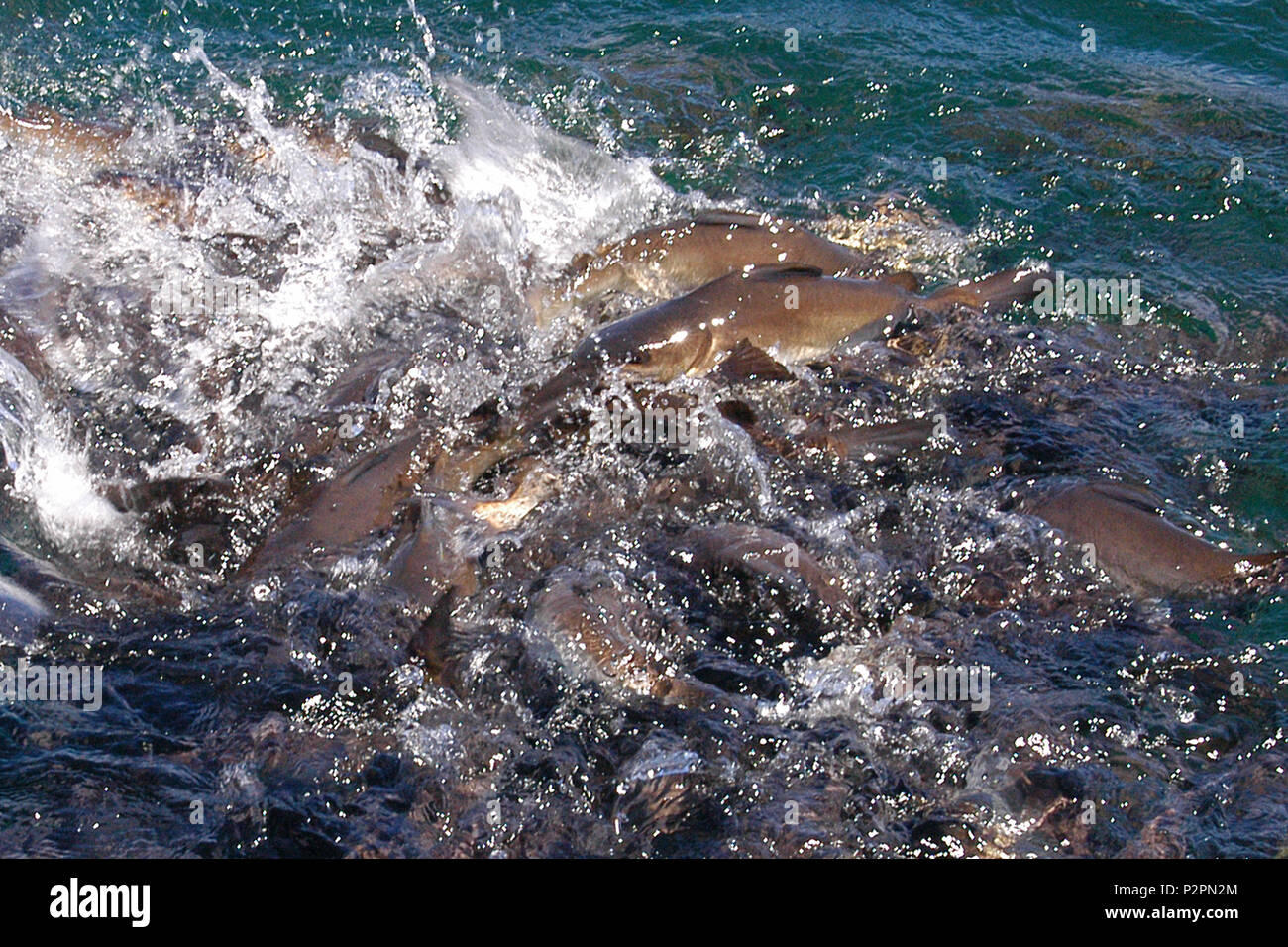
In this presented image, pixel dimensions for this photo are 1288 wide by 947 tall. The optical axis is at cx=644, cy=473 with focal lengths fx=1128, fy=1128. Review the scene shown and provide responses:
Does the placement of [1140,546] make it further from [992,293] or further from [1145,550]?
[992,293]

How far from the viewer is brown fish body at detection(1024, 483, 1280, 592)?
4.25 metres

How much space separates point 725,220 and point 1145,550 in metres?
2.72

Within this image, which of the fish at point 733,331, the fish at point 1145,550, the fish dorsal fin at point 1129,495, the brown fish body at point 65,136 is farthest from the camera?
the brown fish body at point 65,136

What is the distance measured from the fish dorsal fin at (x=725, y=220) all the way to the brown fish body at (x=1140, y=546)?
2.31 meters

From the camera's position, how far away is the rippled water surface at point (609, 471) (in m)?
3.65

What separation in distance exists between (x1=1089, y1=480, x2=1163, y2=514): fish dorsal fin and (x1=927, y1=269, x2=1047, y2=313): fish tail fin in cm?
153

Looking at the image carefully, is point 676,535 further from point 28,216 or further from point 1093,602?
point 28,216

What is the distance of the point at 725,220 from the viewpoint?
5898 millimetres

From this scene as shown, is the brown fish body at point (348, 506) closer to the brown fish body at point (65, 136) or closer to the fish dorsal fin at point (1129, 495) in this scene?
the fish dorsal fin at point (1129, 495)

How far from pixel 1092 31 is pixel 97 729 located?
8.44 metres

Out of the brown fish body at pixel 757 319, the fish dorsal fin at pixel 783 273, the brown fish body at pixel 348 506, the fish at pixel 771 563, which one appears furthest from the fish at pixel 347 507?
the fish dorsal fin at pixel 783 273

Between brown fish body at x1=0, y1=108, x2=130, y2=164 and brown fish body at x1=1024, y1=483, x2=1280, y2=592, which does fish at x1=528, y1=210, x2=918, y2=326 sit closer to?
brown fish body at x1=1024, y1=483, x2=1280, y2=592

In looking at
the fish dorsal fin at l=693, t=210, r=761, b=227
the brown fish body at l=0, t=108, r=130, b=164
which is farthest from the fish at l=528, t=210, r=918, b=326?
the brown fish body at l=0, t=108, r=130, b=164
